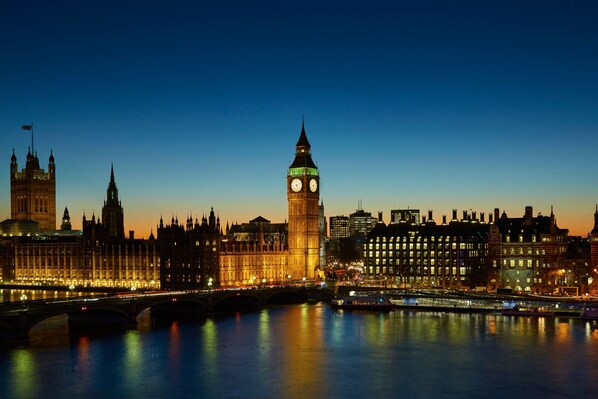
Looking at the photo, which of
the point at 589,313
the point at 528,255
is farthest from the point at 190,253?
the point at 589,313

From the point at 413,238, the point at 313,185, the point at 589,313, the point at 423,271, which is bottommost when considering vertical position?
the point at 589,313

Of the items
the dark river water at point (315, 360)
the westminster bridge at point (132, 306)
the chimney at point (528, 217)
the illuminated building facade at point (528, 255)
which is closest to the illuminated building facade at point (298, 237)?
the westminster bridge at point (132, 306)

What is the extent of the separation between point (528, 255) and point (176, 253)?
177 ft

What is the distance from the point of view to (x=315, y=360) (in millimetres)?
66500

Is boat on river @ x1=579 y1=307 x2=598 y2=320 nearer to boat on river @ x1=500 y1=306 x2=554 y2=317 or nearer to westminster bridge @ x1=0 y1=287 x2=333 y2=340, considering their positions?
boat on river @ x1=500 y1=306 x2=554 y2=317

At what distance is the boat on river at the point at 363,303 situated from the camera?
105m

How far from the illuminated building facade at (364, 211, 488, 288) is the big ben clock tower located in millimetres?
10583

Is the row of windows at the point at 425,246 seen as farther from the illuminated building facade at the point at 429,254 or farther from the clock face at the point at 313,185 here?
the clock face at the point at 313,185

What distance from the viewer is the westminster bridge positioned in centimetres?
7294

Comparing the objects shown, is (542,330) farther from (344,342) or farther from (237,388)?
(237,388)

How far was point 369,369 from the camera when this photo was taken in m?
62.8

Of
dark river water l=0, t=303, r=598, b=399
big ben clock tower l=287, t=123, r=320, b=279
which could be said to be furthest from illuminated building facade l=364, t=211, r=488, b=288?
dark river water l=0, t=303, r=598, b=399

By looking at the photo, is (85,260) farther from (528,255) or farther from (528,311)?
(528,311)

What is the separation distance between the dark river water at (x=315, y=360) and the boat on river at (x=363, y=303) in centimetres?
1437
